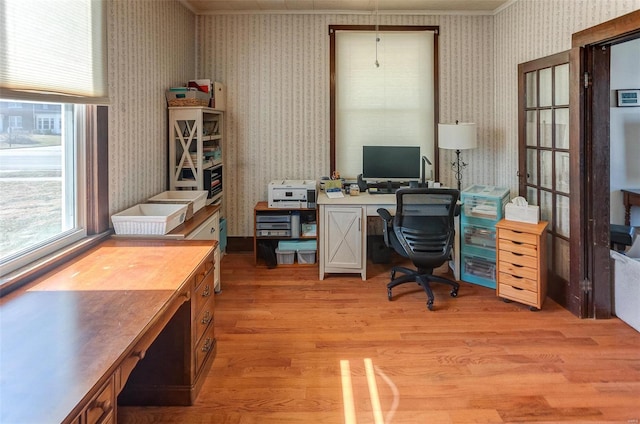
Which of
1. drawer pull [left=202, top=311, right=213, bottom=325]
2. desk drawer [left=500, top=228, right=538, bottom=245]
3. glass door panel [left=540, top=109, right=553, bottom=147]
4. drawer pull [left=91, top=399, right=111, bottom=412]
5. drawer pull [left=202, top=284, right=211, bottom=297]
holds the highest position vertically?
glass door panel [left=540, top=109, right=553, bottom=147]

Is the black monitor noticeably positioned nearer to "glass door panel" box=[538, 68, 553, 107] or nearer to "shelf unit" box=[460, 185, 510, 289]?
"shelf unit" box=[460, 185, 510, 289]

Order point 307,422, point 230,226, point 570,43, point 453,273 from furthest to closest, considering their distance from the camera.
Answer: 1. point 230,226
2. point 453,273
3. point 570,43
4. point 307,422

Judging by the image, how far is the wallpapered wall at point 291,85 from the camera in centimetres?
469

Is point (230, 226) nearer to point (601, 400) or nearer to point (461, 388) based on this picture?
point (461, 388)

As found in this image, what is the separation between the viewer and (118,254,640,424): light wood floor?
6.90ft

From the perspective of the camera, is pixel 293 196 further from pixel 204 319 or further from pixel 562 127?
pixel 562 127

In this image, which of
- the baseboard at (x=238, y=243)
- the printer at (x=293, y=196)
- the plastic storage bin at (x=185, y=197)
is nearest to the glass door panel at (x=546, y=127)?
the printer at (x=293, y=196)

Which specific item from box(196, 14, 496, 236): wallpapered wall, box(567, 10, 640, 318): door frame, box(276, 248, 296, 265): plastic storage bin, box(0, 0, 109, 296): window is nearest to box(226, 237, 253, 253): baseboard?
box(196, 14, 496, 236): wallpapered wall

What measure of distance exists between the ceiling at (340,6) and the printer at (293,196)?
1.87 meters

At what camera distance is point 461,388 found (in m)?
2.29

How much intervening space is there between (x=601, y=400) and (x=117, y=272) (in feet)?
8.20

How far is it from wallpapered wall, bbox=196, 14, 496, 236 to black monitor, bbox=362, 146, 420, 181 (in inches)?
20.4

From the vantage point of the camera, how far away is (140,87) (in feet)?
10.8

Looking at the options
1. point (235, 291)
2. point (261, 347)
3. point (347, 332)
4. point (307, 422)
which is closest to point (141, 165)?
point (235, 291)
